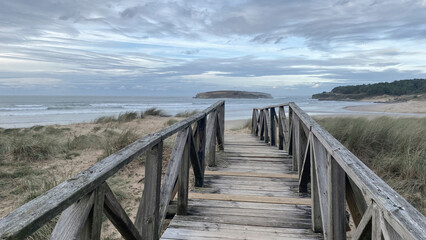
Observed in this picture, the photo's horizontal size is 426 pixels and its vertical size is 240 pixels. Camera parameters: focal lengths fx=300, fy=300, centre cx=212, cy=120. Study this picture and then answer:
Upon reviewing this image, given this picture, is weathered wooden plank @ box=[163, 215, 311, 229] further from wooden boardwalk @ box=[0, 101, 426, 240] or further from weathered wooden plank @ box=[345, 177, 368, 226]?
weathered wooden plank @ box=[345, 177, 368, 226]

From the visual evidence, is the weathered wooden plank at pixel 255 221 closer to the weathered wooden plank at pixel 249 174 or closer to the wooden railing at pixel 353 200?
the wooden railing at pixel 353 200

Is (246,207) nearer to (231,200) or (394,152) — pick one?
(231,200)

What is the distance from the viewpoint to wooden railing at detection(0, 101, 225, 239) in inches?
37.8

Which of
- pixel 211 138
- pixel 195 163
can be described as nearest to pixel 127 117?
pixel 211 138

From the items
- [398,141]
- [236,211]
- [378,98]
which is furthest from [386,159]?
[378,98]

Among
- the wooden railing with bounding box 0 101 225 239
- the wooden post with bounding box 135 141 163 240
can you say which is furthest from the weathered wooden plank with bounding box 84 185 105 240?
the wooden post with bounding box 135 141 163 240

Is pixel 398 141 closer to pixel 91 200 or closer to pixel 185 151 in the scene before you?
pixel 185 151

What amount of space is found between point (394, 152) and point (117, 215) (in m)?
5.71

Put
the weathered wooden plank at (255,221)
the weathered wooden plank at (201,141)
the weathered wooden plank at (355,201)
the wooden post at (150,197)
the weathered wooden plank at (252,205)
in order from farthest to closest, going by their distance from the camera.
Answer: the weathered wooden plank at (201,141) < the weathered wooden plank at (252,205) < the weathered wooden plank at (255,221) < the wooden post at (150,197) < the weathered wooden plank at (355,201)

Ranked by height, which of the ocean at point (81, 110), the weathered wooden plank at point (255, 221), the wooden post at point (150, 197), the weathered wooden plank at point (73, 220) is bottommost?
the ocean at point (81, 110)

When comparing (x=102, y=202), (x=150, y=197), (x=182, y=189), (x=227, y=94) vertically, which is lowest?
(x=182, y=189)

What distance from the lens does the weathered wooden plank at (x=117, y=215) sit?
59.9 inches

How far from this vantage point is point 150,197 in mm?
2182

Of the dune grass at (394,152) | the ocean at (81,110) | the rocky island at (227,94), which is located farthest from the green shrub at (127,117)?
the rocky island at (227,94)
